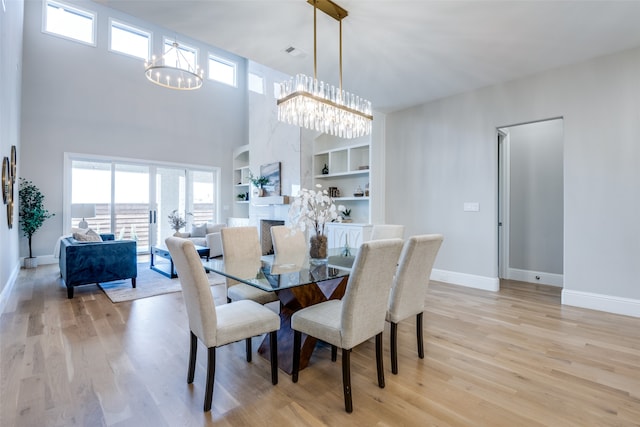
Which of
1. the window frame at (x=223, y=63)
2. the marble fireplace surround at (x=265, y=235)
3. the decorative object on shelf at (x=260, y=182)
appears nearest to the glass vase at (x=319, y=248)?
the marble fireplace surround at (x=265, y=235)

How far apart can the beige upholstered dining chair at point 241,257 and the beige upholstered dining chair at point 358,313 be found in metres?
0.68

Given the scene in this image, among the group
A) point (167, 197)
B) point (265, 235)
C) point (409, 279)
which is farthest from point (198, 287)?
point (167, 197)

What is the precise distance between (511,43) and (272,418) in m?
3.85

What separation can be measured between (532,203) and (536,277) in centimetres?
113

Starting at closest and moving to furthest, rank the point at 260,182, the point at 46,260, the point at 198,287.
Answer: the point at 198,287 < the point at 46,260 < the point at 260,182

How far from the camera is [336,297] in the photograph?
99.0 inches

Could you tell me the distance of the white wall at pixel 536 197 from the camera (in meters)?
4.47

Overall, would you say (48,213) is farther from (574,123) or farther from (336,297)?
(574,123)

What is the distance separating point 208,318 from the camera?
5.57 ft

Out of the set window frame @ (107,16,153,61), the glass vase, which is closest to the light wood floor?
the glass vase

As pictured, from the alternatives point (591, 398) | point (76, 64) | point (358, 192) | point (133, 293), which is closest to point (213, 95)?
point (76, 64)

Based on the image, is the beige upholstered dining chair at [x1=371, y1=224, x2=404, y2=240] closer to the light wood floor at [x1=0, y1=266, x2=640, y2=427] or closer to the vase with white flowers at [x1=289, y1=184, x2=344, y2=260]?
the vase with white flowers at [x1=289, y1=184, x2=344, y2=260]

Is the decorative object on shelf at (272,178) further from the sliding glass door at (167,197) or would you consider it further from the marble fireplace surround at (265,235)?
the sliding glass door at (167,197)

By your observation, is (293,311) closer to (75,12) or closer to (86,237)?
(86,237)
